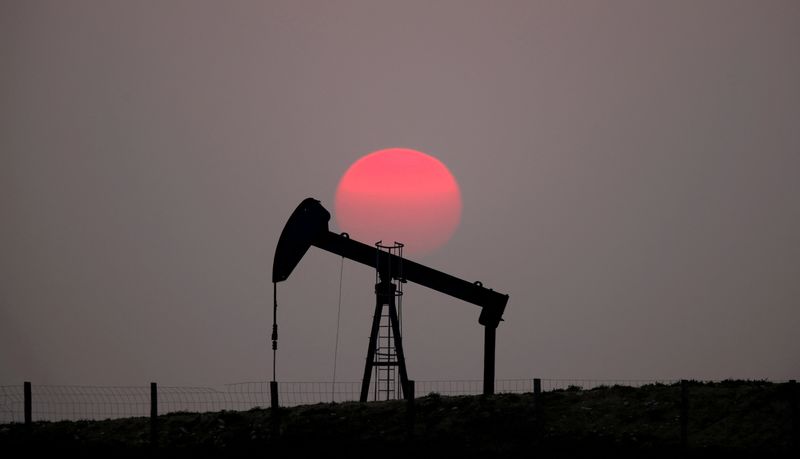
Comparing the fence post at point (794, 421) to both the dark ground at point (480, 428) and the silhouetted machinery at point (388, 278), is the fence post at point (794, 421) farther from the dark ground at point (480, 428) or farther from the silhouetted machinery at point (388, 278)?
the silhouetted machinery at point (388, 278)

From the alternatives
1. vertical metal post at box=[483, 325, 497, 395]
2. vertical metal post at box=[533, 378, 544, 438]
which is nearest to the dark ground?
vertical metal post at box=[533, 378, 544, 438]

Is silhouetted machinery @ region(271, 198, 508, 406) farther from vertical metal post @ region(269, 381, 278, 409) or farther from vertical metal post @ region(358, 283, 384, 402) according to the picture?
vertical metal post @ region(269, 381, 278, 409)

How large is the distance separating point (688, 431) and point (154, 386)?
10271 millimetres

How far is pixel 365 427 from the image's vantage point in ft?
74.5

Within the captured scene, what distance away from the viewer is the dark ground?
68.4ft

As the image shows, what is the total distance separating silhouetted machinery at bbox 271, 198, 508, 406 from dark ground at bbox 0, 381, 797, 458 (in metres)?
6.36

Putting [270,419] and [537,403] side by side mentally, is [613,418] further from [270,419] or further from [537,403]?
[270,419]

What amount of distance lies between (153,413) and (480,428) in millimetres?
6434

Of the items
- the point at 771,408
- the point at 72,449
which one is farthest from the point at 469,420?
the point at 72,449

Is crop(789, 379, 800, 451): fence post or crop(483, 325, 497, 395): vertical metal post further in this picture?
crop(483, 325, 497, 395): vertical metal post

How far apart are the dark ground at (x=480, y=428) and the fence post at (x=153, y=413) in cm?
23

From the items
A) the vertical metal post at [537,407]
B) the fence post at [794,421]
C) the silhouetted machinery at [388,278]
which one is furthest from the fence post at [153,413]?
the fence post at [794,421]

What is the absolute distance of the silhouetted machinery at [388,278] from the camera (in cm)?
2995

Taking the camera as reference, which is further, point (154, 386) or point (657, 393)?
point (657, 393)
